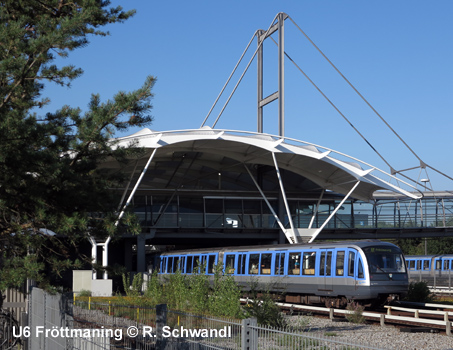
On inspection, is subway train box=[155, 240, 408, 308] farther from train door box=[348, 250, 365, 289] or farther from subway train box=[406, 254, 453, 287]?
subway train box=[406, 254, 453, 287]

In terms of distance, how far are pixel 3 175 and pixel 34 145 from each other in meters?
0.75

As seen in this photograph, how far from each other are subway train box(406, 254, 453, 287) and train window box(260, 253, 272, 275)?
17.1 metres

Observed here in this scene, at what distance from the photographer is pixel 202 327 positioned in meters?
8.76

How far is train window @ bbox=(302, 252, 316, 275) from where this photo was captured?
2672cm

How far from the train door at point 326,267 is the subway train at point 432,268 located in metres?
19.4

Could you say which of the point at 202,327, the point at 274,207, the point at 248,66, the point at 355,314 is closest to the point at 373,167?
the point at 274,207

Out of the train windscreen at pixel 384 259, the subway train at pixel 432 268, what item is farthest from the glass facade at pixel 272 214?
the train windscreen at pixel 384 259

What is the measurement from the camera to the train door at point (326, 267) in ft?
83.7

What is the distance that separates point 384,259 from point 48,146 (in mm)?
16147

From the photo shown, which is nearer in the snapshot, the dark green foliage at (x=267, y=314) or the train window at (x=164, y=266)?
the dark green foliage at (x=267, y=314)

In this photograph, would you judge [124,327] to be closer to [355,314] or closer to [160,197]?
[355,314]

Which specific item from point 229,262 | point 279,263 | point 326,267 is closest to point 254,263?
point 279,263

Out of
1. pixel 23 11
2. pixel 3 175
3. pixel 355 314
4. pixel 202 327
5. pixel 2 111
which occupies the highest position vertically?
pixel 23 11

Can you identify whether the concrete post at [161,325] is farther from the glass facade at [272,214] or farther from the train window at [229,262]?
the glass facade at [272,214]
